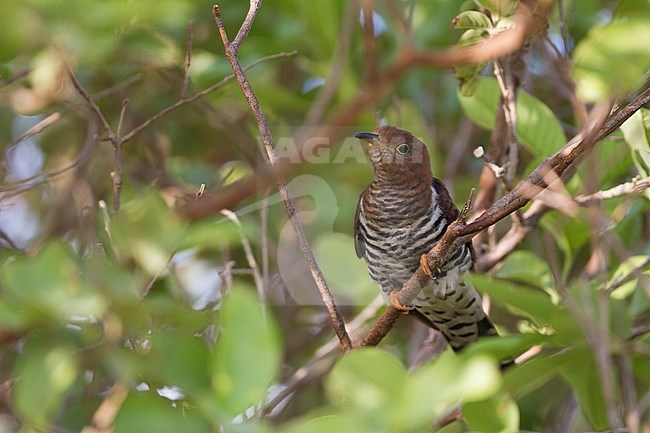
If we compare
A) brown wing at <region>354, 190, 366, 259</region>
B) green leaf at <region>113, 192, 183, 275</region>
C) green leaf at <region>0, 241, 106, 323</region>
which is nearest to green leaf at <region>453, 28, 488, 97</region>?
brown wing at <region>354, 190, 366, 259</region>

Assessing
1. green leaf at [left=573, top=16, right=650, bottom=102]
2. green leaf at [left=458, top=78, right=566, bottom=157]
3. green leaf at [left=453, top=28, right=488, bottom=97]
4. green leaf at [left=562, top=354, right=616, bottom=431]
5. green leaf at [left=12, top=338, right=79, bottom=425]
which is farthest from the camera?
green leaf at [left=458, top=78, right=566, bottom=157]

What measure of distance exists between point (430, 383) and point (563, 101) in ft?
9.13

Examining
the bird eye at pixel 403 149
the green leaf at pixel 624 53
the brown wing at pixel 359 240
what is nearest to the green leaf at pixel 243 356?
the green leaf at pixel 624 53

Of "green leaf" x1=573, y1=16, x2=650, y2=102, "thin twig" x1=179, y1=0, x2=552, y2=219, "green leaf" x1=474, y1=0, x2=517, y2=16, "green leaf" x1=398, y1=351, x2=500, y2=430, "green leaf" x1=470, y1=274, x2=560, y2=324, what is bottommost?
"green leaf" x1=470, y1=274, x2=560, y2=324

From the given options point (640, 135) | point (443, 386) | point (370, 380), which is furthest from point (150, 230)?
point (640, 135)

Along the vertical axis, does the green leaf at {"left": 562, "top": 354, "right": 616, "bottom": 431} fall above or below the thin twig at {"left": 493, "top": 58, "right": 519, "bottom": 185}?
below

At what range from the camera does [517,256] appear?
2725 millimetres

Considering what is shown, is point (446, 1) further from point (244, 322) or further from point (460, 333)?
point (244, 322)

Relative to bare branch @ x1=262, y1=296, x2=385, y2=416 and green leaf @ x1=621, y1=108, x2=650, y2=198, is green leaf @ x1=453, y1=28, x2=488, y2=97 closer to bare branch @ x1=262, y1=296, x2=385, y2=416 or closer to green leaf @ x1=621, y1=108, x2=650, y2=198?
green leaf @ x1=621, y1=108, x2=650, y2=198

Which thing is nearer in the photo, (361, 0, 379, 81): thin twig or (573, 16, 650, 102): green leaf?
(361, 0, 379, 81): thin twig

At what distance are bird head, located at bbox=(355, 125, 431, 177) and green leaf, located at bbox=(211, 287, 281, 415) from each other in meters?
1.56

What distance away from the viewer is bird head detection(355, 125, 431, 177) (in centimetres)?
288

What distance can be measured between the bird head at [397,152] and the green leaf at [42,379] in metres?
1.46

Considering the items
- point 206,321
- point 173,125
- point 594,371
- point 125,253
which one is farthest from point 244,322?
point 173,125
